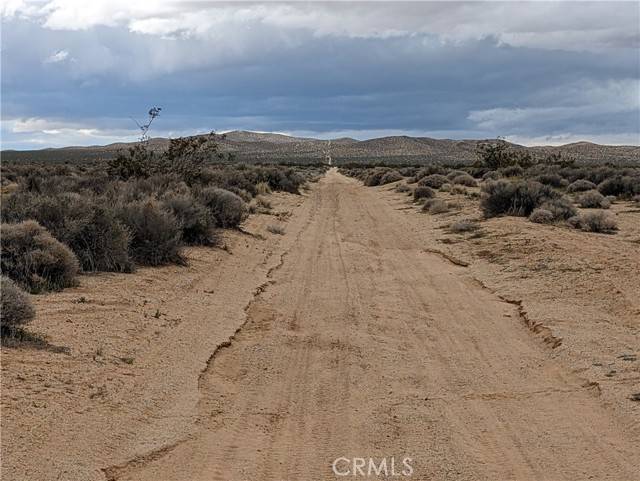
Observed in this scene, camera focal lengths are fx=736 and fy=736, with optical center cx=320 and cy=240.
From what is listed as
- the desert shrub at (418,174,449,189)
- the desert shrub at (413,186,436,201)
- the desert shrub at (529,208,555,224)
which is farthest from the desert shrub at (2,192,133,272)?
the desert shrub at (418,174,449,189)

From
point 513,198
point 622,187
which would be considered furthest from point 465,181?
point 513,198

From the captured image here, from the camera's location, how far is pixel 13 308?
8.54 metres

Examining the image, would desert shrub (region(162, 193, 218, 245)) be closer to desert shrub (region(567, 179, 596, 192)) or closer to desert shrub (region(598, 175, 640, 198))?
desert shrub (region(598, 175, 640, 198))

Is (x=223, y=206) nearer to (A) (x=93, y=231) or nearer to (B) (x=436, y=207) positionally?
(A) (x=93, y=231)

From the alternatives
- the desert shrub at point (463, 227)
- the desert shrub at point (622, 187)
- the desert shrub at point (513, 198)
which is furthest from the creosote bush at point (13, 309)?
the desert shrub at point (622, 187)

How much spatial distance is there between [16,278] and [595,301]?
366 inches

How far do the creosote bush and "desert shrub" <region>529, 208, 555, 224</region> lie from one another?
685 inches

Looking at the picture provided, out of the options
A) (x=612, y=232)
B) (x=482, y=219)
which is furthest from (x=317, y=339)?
(x=482, y=219)

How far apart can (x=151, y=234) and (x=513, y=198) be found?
14.5 meters

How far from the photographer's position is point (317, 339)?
1006 centimetres

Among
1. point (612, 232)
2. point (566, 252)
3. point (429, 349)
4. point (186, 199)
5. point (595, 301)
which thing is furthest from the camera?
point (612, 232)

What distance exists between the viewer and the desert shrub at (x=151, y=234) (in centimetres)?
1502

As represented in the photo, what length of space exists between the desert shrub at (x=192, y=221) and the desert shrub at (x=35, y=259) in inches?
224

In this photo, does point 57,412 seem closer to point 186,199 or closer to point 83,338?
point 83,338
